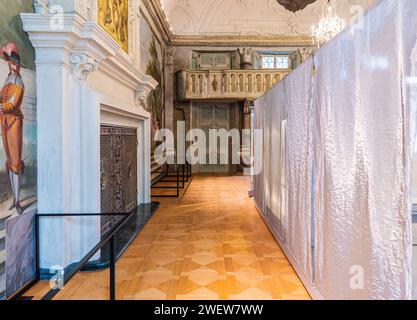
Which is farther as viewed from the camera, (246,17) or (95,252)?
(246,17)

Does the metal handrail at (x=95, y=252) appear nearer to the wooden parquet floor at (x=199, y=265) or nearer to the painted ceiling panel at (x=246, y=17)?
the wooden parquet floor at (x=199, y=265)

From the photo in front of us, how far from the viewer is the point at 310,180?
10.7ft

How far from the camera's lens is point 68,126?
13.3 feet

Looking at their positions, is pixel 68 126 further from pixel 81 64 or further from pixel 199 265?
pixel 199 265

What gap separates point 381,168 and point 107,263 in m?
3.50

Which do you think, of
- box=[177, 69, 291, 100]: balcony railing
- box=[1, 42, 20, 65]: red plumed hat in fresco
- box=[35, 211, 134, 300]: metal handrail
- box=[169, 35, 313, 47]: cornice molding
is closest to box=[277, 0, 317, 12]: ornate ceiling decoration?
box=[169, 35, 313, 47]: cornice molding

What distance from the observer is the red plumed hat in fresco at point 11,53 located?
3.23 m

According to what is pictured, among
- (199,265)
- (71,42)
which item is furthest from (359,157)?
(71,42)

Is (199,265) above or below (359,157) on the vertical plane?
below

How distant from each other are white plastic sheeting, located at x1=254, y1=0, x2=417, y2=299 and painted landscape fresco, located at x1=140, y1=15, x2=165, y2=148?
756 cm

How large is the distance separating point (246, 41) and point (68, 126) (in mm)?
13282

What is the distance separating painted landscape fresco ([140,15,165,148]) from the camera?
10.4 metres
